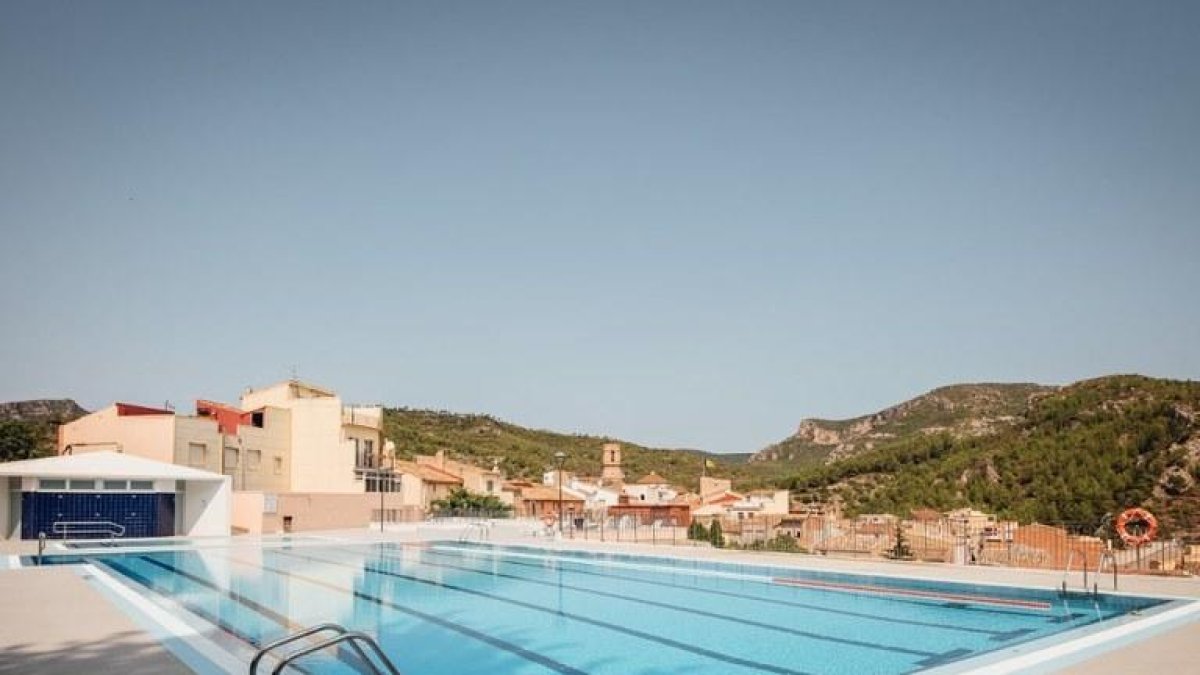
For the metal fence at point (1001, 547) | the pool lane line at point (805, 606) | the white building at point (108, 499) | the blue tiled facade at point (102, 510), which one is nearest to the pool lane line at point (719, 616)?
the pool lane line at point (805, 606)

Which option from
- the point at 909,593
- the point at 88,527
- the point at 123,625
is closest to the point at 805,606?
the point at 909,593

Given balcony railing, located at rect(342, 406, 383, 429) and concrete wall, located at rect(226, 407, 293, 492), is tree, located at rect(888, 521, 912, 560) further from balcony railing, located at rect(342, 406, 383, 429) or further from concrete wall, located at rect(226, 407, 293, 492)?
balcony railing, located at rect(342, 406, 383, 429)

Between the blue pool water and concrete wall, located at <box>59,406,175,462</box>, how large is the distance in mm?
12997

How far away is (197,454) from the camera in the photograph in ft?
108

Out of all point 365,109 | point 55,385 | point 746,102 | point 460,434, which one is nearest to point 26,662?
point 365,109

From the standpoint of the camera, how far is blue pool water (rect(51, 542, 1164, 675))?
31.4 ft

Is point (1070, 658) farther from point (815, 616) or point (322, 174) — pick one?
point (322, 174)

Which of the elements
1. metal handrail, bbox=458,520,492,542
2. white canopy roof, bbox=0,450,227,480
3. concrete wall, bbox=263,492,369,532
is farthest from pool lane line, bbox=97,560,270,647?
concrete wall, bbox=263,492,369,532

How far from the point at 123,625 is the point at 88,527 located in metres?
19.9

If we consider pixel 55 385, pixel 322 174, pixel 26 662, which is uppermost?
pixel 322 174

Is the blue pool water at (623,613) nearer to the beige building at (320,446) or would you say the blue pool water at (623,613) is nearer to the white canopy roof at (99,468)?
the white canopy roof at (99,468)

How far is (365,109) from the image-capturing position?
79.5ft

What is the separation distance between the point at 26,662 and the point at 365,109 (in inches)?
750

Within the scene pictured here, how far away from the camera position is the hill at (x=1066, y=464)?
32125mm
